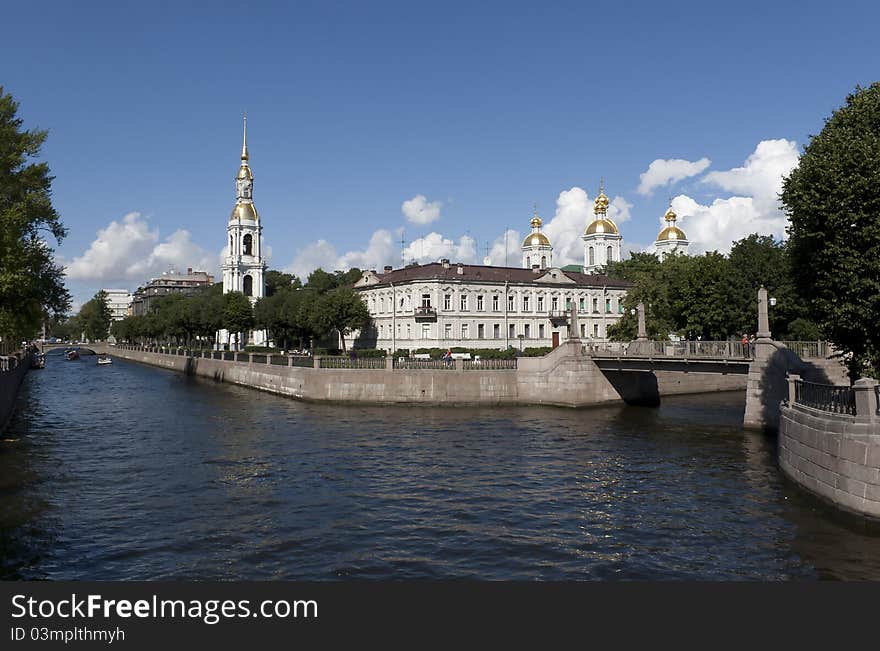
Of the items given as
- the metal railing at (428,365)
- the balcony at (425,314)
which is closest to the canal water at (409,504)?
the metal railing at (428,365)

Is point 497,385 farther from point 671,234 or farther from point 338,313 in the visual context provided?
point 671,234

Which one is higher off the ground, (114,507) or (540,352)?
(540,352)

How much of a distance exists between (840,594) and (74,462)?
29.6 metres

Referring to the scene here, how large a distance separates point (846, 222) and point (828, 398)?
5.97 m

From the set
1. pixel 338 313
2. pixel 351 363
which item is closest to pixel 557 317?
pixel 338 313

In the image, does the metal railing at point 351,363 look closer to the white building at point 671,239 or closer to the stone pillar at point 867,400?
the stone pillar at point 867,400

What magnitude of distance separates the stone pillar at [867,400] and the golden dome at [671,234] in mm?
125749

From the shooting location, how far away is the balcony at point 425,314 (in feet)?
278

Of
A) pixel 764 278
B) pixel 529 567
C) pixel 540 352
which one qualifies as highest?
pixel 764 278

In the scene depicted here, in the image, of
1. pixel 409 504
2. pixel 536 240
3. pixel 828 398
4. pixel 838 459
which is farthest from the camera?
pixel 536 240

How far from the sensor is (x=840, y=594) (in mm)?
14477

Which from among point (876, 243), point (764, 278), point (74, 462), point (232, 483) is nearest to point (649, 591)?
point (876, 243)

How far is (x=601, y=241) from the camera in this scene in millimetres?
135750

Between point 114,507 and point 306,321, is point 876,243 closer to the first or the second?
point 114,507
